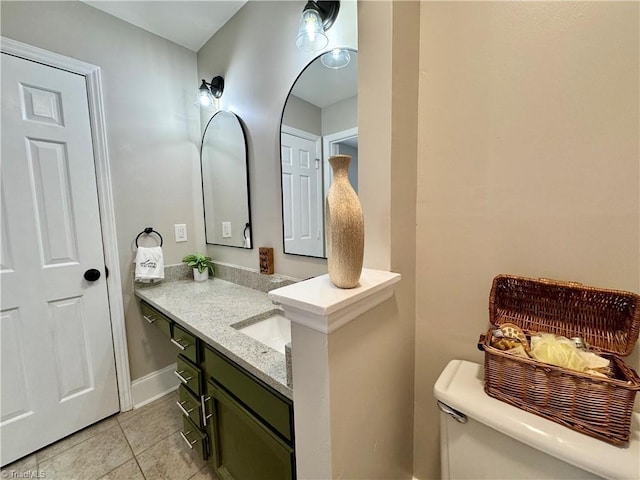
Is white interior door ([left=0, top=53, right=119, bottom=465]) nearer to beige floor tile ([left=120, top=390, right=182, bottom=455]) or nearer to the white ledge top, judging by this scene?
beige floor tile ([left=120, top=390, right=182, bottom=455])

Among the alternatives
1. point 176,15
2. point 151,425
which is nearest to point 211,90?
point 176,15

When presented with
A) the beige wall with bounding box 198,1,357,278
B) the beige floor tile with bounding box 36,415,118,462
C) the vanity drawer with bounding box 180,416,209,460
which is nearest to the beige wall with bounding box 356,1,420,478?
the beige wall with bounding box 198,1,357,278

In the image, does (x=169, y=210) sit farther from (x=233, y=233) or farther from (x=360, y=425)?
(x=360, y=425)

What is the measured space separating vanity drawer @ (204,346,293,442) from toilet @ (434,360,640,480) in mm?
438

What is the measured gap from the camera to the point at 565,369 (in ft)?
1.87

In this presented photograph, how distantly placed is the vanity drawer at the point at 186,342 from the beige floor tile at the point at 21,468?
3.29ft

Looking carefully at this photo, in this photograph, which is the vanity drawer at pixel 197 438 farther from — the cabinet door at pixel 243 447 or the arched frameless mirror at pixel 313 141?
the arched frameless mirror at pixel 313 141

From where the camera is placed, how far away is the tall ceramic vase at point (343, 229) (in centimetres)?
64

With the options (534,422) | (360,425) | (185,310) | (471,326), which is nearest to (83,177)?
(185,310)

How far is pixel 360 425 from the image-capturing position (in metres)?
0.72

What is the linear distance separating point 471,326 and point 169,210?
189cm

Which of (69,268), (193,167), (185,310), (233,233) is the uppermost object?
(193,167)

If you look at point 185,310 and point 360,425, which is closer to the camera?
point 360,425

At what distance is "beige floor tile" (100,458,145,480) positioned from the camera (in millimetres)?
1245
